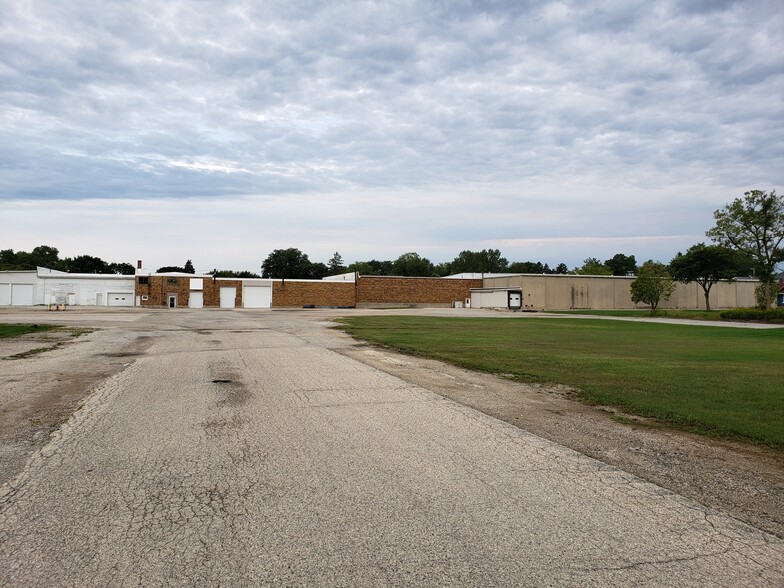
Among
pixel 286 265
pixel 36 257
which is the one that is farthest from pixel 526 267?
pixel 36 257

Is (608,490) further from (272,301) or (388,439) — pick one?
(272,301)

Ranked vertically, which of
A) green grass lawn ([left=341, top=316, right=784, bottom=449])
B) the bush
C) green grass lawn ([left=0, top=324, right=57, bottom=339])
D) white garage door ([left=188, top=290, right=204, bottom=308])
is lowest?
the bush

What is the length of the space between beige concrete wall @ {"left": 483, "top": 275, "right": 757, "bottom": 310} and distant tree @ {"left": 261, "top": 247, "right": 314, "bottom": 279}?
65.3 m

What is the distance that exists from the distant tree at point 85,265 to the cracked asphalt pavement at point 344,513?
15614 cm

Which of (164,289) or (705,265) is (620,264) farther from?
(164,289)

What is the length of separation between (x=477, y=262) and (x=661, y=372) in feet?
529

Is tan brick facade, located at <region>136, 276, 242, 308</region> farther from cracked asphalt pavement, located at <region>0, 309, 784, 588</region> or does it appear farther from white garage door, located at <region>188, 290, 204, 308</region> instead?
cracked asphalt pavement, located at <region>0, 309, 784, 588</region>

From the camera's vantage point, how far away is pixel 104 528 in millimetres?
4133

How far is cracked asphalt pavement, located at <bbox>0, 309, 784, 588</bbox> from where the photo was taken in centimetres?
356

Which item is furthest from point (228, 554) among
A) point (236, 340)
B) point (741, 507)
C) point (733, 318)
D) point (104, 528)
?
point (733, 318)

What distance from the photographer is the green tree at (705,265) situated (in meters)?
71.2

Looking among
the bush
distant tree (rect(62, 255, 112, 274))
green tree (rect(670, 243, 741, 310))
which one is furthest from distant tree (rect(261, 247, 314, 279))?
the bush

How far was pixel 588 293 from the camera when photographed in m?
82.3

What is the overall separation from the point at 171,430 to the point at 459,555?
4.79 m
